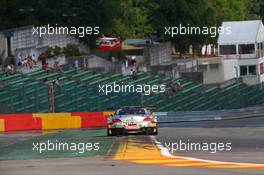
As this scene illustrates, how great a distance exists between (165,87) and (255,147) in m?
32.7

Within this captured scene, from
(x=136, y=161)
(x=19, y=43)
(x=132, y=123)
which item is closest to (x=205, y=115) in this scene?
(x=19, y=43)

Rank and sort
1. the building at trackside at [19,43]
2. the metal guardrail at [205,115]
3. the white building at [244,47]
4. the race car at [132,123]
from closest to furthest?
the race car at [132,123], the metal guardrail at [205,115], the building at trackside at [19,43], the white building at [244,47]

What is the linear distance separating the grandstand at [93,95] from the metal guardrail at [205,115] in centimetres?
74

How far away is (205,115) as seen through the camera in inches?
2192

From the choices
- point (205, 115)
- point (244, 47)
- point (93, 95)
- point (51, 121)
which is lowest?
point (205, 115)

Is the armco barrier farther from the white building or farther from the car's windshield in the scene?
the white building

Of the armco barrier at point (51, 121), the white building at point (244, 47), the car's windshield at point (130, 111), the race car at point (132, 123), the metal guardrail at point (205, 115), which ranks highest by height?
the white building at point (244, 47)

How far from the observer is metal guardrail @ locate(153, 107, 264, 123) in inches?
2106

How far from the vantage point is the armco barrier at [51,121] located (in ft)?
141

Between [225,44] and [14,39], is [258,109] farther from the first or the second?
[225,44]

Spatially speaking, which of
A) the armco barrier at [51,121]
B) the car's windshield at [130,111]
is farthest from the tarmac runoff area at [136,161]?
the armco barrier at [51,121]

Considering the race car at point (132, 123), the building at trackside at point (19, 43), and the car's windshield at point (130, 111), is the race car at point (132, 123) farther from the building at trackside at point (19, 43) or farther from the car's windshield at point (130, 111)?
the building at trackside at point (19, 43)

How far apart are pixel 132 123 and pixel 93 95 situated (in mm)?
17236

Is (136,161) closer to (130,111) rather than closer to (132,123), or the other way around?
(132,123)
